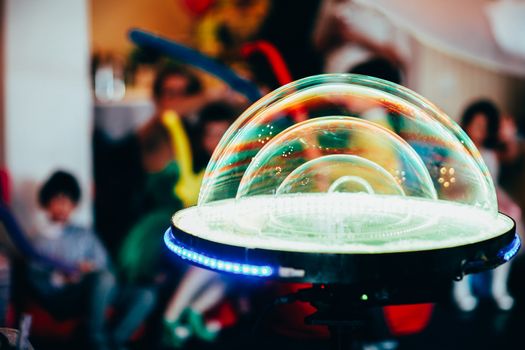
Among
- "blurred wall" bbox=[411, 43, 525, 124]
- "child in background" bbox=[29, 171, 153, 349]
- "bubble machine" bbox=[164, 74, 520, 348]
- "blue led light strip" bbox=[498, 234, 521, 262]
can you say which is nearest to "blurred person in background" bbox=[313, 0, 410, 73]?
"blurred wall" bbox=[411, 43, 525, 124]

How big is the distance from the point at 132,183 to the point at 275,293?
173cm

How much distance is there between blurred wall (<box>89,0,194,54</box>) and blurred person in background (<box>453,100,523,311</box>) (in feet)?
9.00

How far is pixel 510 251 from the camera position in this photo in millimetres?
1881

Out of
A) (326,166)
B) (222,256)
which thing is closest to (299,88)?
(326,166)

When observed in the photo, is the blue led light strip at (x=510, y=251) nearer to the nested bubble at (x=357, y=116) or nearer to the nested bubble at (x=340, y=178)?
the nested bubble at (x=357, y=116)

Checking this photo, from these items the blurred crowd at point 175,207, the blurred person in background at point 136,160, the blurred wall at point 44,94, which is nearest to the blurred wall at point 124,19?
the blurred crowd at point 175,207

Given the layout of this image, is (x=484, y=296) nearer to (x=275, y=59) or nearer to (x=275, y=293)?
(x=275, y=293)

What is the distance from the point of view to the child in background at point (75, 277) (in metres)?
3.89

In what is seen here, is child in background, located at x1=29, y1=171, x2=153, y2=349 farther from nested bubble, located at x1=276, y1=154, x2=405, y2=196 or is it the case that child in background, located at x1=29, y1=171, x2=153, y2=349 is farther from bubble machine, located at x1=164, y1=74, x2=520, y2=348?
nested bubble, located at x1=276, y1=154, x2=405, y2=196

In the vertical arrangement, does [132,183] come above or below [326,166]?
below

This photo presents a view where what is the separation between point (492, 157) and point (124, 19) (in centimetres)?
353

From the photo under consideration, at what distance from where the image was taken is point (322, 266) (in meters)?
1.63

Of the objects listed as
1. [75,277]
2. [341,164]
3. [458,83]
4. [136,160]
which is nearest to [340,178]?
[341,164]

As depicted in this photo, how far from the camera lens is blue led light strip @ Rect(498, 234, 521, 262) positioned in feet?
5.98
